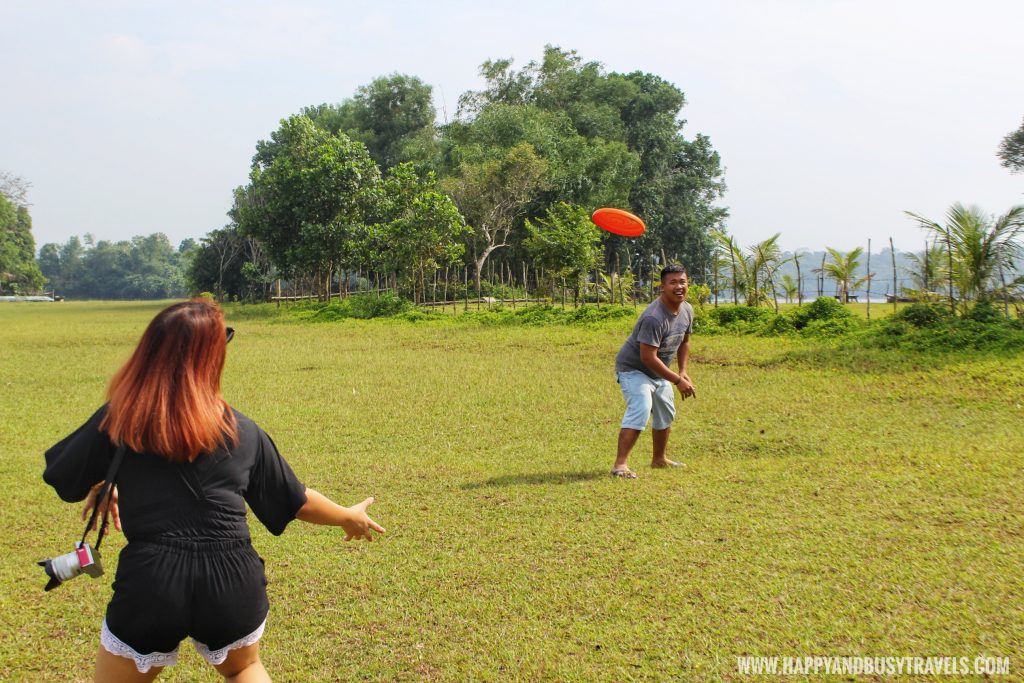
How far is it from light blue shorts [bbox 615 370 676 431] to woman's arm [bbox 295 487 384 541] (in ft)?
13.4

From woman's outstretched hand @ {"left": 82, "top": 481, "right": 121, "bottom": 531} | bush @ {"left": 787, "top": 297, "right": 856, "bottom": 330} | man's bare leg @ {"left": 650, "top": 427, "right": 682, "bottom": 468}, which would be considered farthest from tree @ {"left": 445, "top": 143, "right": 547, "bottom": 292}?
woman's outstretched hand @ {"left": 82, "top": 481, "right": 121, "bottom": 531}

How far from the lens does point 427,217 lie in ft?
97.1

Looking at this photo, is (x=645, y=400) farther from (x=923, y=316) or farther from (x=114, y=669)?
(x=923, y=316)

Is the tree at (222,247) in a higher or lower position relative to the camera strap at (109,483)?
higher

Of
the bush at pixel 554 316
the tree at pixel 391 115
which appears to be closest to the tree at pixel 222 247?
the tree at pixel 391 115

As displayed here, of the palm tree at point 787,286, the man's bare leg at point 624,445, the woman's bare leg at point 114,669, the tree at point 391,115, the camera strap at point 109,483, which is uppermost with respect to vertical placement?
the tree at point 391,115

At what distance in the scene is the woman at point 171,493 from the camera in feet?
8.04

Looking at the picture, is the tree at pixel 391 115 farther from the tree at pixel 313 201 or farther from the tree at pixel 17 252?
the tree at pixel 17 252

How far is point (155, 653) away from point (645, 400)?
483 cm

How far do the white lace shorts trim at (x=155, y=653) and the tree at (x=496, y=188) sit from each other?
33242 mm

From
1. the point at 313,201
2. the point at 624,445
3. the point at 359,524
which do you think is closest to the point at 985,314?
the point at 624,445

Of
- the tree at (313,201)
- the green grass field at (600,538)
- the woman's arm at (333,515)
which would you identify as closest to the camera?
the woman's arm at (333,515)

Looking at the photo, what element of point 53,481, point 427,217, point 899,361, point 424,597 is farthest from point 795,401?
point 427,217

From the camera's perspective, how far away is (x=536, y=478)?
6.88 metres
